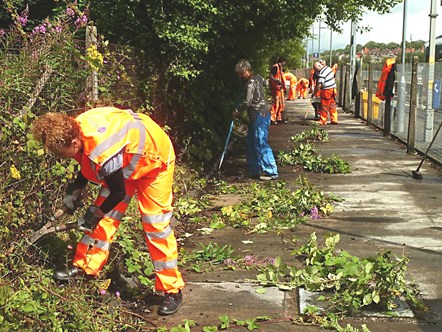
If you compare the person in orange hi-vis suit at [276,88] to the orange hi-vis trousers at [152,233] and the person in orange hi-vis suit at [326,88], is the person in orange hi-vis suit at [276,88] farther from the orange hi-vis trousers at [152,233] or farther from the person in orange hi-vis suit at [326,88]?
the orange hi-vis trousers at [152,233]

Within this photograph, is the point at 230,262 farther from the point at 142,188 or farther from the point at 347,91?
the point at 347,91

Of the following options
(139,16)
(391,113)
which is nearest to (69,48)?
(139,16)

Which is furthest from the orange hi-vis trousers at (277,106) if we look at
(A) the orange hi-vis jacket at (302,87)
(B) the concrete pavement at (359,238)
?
(A) the orange hi-vis jacket at (302,87)

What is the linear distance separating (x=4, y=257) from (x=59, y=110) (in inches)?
69.2

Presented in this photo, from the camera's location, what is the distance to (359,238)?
6.74m

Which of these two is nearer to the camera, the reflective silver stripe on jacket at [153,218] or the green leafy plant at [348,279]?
the reflective silver stripe on jacket at [153,218]

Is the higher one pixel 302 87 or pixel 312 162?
pixel 302 87

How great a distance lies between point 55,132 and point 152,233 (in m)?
1.10

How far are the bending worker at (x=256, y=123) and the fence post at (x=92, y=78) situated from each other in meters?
3.70

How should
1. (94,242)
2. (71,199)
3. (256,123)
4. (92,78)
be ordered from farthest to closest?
1. (256,123)
2. (92,78)
3. (94,242)
4. (71,199)

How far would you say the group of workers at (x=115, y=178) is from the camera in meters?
4.00

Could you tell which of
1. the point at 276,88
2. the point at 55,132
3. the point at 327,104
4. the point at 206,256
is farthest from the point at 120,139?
the point at 327,104

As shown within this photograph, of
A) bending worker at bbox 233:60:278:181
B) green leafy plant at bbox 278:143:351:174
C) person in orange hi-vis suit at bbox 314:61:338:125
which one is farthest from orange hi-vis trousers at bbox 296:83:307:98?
bending worker at bbox 233:60:278:181

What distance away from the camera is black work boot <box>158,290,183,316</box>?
185 inches
